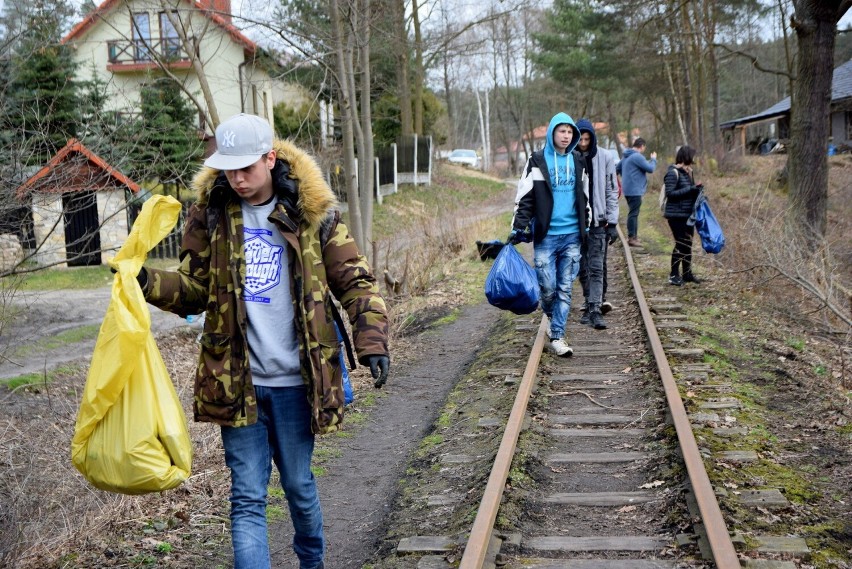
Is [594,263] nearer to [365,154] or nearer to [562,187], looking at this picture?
[562,187]

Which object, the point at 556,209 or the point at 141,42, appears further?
the point at 141,42

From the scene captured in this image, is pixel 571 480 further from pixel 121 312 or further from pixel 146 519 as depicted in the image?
pixel 121 312

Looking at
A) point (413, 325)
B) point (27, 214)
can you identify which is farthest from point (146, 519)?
point (413, 325)

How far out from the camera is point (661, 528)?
15.5 ft

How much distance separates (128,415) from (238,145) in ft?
3.73

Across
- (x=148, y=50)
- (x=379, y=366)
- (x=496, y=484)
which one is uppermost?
(x=148, y=50)

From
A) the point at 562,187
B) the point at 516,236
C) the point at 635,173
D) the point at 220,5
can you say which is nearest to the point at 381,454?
the point at 516,236

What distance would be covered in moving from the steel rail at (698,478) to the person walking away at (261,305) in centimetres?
174

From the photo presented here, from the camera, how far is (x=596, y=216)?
29.8 feet

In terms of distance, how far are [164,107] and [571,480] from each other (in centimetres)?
536

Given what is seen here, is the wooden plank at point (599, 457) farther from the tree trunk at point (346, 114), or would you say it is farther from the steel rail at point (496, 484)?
the tree trunk at point (346, 114)

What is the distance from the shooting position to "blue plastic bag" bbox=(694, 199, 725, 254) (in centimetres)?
1152

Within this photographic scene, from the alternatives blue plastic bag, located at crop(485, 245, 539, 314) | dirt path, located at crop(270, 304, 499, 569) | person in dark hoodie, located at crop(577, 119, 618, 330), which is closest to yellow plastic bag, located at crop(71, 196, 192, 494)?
dirt path, located at crop(270, 304, 499, 569)

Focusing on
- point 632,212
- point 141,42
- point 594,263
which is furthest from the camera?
point 632,212
